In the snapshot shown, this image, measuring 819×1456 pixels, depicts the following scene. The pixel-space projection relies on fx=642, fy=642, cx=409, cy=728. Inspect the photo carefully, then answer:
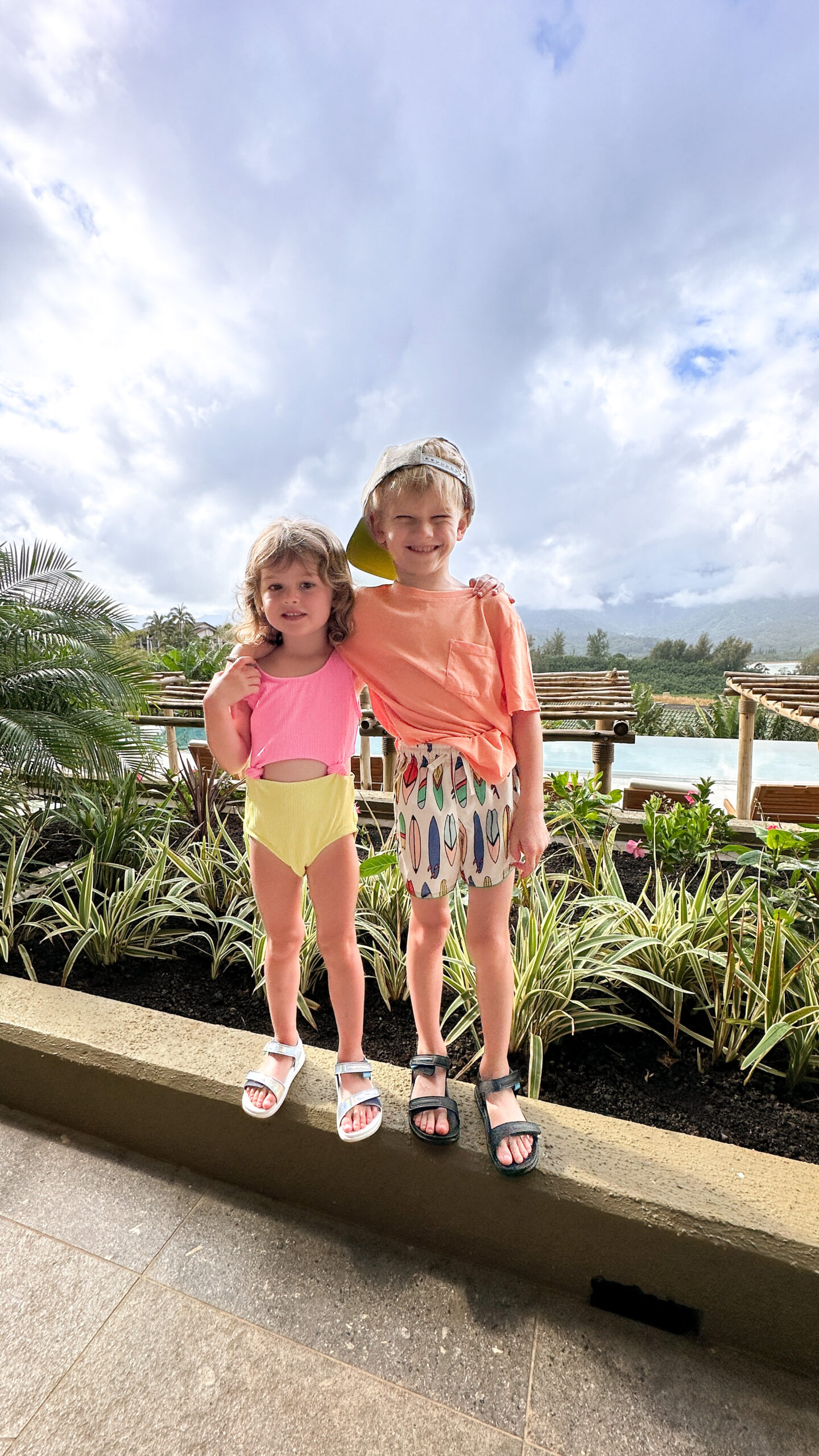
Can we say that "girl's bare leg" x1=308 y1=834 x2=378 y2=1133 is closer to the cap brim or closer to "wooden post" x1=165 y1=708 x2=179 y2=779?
the cap brim

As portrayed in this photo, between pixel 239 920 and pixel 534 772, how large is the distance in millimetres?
997

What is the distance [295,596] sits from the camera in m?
1.05

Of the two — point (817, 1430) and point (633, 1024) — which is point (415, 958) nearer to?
point (633, 1024)

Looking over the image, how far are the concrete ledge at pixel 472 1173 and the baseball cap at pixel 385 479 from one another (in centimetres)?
96

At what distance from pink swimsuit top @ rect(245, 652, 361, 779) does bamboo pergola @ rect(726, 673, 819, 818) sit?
1.85 metres

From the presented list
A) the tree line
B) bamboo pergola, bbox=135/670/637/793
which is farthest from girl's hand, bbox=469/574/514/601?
the tree line

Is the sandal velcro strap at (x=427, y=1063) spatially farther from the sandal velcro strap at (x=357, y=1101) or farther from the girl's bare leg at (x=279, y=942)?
the girl's bare leg at (x=279, y=942)

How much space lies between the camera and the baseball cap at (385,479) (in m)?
1.03

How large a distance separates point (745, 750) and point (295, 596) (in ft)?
12.7

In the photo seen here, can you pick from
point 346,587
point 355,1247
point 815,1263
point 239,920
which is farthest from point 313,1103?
point 346,587

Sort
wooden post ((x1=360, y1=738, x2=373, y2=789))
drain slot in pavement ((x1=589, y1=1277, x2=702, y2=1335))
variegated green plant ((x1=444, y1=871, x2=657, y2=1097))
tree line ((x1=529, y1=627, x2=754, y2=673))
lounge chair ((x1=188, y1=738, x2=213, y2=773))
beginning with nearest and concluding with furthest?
drain slot in pavement ((x1=589, y1=1277, x2=702, y2=1335)) → variegated green plant ((x1=444, y1=871, x2=657, y2=1097)) → lounge chair ((x1=188, y1=738, x2=213, y2=773)) → wooden post ((x1=360, y1=738, x2=373, y2=789)) → tree line ((x1=529, y1=627, x2=754, y2=673))

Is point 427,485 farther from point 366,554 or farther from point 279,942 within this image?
point 279,942

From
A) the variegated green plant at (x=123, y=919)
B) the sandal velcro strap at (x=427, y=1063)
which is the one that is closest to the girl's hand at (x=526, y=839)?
the sandal velcro strap at (x=427, y=1063)

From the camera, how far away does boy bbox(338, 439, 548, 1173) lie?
105 centimetres
